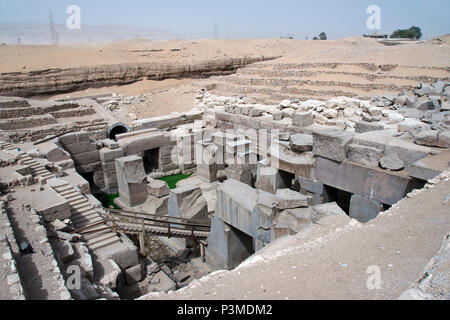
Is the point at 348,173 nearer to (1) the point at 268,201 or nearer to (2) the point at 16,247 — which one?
(1) the point at 268,201

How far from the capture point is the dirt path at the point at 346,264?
2.82 m

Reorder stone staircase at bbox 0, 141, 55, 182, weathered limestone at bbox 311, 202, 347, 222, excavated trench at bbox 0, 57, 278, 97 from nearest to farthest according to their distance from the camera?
1. weathered limestone at bbox 311, 202, 347, 222
2. stone staircase at bbox 0, 141, 55, 182
3. excavated trench at bbox 0, 57, 278, 97

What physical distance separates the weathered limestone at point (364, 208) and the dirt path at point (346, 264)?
6.63 feet

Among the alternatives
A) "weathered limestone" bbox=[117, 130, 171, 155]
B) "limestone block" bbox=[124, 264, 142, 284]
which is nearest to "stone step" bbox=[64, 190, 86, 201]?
"limestone block" bbox=[124, 264, 142, 284]

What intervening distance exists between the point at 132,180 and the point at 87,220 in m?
2.92

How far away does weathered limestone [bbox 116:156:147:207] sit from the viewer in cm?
1063

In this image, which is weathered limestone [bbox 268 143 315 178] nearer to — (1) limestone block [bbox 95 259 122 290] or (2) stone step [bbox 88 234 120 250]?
(2) stone step [bbox 88 234 120 250]


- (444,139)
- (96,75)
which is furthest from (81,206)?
(96,75)

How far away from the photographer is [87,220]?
7875mm

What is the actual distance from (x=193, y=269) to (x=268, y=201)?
9.97 ft

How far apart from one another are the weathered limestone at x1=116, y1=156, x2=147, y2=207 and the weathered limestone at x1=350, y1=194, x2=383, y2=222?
6770 millimetres

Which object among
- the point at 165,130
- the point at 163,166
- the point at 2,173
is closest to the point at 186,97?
the point at 165,130

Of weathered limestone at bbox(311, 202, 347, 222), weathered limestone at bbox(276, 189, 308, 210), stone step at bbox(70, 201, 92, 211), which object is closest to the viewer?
weathered limestone at bbox(311, 202, 347, 222)

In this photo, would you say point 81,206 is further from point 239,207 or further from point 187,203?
point 239,207
